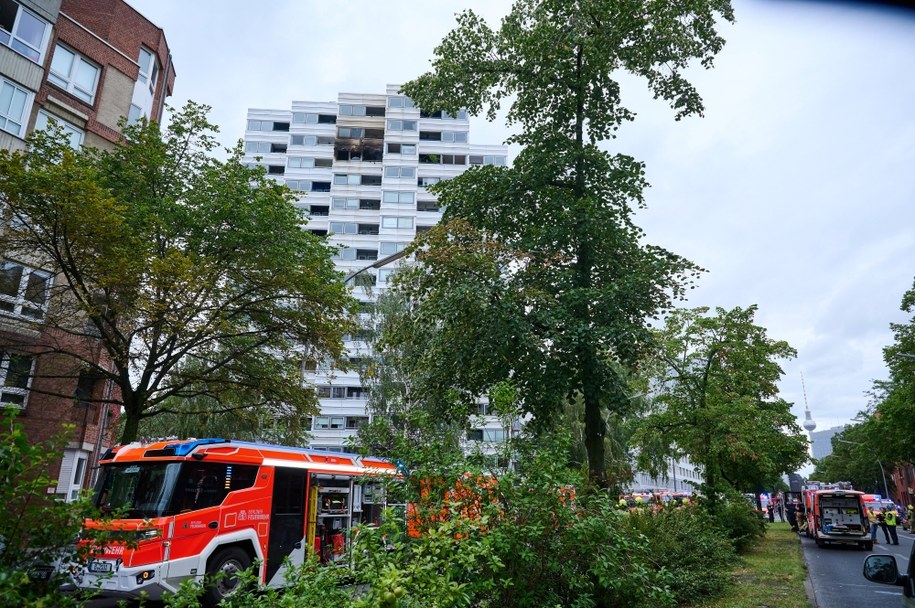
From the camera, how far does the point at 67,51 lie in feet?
85.8

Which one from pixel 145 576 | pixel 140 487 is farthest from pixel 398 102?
pixel 145 576

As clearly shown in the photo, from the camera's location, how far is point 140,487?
11.0 m

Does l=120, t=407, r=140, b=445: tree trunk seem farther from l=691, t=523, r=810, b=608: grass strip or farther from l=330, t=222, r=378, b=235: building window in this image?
l=330, t=222, r=378, b=235: building window

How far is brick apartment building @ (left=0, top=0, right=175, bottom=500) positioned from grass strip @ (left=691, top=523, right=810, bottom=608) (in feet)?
60.8

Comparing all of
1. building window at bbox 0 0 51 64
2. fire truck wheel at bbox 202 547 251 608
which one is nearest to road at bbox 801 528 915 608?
fire truck wheel at bbox 202 547 251 608

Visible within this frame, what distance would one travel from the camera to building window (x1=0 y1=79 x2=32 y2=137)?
2267cm

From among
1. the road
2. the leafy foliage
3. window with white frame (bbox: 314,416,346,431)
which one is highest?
window with white frame (bbox: 314,416,346,431)

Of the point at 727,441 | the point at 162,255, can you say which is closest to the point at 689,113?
the point at 727,441

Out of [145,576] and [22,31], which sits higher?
[22,31]

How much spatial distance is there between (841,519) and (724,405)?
28.8 feet

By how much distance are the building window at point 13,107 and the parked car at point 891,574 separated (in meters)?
28.5

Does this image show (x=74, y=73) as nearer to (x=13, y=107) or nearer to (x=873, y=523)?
(x=13, y=107)

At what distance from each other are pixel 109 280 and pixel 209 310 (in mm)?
2978

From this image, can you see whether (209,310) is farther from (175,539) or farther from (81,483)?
(81,483)
